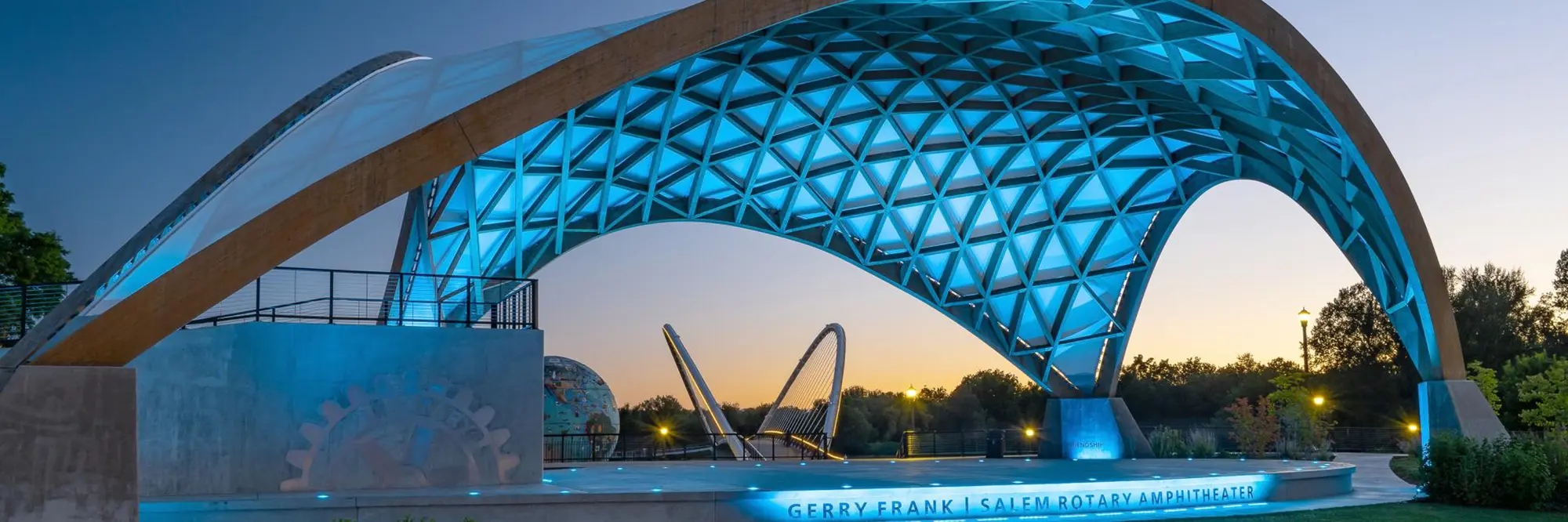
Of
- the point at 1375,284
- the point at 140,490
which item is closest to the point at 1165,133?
the point at 1375,284

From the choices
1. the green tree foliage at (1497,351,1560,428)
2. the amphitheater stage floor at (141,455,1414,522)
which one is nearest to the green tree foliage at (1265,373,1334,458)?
the amphitheater stage floor at (141,455,1414,522)

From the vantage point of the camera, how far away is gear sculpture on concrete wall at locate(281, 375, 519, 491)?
22.0 meters

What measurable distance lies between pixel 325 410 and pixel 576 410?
22.7 metres

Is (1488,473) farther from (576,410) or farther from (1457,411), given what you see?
(576,410)

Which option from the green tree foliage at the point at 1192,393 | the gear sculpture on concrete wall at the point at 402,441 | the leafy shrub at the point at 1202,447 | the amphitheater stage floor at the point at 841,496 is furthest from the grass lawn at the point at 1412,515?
the green tree foliage at the point at 1192,393

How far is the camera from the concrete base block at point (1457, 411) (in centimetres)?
3167

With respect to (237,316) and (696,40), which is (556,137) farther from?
(696,40)

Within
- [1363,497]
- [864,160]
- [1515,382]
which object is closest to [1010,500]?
[1363,497]

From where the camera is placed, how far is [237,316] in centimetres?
2328

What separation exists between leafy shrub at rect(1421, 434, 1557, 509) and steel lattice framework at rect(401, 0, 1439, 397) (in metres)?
6.76

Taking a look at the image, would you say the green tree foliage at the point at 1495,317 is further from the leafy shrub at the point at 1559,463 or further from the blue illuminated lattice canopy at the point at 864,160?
the leafy shrub at the point at 1559,463

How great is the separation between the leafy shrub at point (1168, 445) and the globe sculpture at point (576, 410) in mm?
21573

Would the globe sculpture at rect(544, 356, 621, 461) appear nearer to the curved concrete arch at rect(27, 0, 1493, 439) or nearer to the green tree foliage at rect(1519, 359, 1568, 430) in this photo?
the curved concrete arch at rect(27, 0, 1493, 439)

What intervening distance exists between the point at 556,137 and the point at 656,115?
3321 mm
